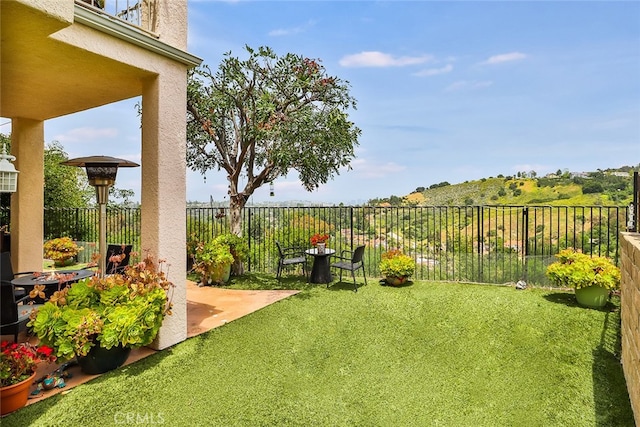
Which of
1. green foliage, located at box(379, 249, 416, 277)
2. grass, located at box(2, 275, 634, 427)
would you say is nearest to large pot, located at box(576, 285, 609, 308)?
→ grass, located at box(2, 275, 634, 427)

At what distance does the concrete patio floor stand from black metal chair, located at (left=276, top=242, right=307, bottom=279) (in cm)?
77

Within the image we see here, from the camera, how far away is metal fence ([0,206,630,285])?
649cm

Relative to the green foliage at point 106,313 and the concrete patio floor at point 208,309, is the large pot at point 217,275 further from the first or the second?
the green foliage at point 106,313

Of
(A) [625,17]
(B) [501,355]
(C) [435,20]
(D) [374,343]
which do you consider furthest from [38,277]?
(A) [625,17]

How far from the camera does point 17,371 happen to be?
266cm

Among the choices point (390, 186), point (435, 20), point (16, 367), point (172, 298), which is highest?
point (435, 20)

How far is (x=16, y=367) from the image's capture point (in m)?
2.66

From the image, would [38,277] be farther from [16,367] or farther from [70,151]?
[70,151]

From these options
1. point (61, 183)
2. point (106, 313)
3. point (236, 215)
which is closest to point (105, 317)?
point (106, 313)

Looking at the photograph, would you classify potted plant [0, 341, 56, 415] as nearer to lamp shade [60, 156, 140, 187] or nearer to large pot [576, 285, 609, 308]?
lamp shade [60, 156, 140, 187]

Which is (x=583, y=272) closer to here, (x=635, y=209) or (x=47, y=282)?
(x=635, y=209)

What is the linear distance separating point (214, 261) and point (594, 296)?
6432 millimetres

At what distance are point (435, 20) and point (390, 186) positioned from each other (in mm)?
10949

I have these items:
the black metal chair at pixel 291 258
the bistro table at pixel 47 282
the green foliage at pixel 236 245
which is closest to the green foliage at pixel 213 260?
the green foliage at pixel 236 245
